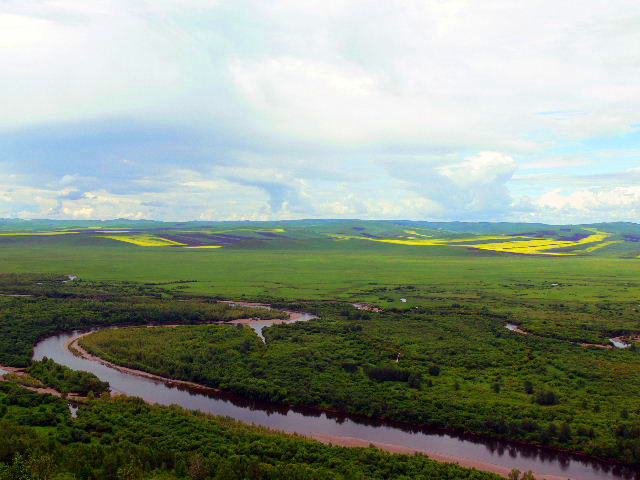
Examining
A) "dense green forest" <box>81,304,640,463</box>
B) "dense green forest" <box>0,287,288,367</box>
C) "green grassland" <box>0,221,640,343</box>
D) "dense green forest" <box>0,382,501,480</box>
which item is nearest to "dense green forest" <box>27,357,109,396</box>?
"dense green forest" <box>0,382,501,480</box>

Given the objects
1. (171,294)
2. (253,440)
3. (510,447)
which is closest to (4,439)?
(253,440)

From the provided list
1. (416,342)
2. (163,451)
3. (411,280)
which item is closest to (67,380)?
(163,451)

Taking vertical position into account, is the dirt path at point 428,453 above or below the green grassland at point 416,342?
below

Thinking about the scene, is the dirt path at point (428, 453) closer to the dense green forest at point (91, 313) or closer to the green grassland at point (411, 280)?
the green grassland at point (411, 280)

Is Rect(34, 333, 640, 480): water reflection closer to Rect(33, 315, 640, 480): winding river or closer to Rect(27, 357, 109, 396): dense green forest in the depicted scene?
Rect(33, 315, 640, 480): winding river

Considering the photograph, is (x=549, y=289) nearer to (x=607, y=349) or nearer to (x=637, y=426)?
(x=607, y=349)

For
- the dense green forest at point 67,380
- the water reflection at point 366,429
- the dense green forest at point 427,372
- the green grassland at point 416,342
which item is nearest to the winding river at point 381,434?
the water reflection at point 366,429
